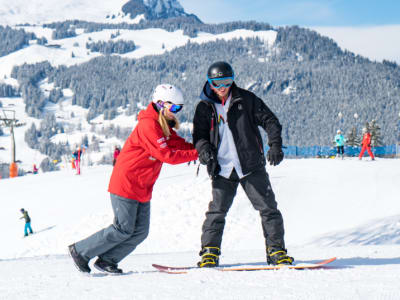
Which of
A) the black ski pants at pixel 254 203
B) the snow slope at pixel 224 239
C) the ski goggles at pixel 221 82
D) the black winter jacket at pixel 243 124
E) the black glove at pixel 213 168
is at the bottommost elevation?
the snow slope at pixel 224 239

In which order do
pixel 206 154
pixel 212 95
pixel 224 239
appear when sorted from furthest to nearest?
pixel 224 239, pixel 212 95, pixel 206 154

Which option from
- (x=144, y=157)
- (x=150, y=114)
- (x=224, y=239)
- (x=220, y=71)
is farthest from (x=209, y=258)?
(x=224, y=239)

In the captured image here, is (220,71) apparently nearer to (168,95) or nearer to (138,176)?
(168,95)

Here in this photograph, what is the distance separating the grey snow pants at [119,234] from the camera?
390cm

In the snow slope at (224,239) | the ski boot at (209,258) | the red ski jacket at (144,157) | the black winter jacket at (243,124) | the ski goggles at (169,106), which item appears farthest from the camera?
the ski boot at (209,258)

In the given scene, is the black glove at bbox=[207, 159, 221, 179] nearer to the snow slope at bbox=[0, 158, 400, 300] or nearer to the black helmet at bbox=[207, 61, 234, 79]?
the black helmet at bbox=[207, 61, 234, 79]

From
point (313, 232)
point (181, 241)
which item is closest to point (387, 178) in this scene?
point (313, 232)

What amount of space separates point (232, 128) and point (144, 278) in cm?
143

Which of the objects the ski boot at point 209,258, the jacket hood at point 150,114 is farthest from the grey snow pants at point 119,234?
the jacket hood at point 150,114

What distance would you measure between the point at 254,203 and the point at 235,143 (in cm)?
56

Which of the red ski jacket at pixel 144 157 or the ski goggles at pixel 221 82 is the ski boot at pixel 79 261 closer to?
the red ski jacket at pixel 144 157

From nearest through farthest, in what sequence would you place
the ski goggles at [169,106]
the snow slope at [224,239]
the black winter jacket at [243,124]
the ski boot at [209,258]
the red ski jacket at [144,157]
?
the snow slope at [224,239]
the red ski jacket at [144,157]
the ski goggles at [169,106]
the black winter jacket at [243,124]
the ski boot at [209,258]

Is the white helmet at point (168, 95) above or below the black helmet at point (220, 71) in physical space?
below

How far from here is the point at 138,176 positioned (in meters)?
3.94
